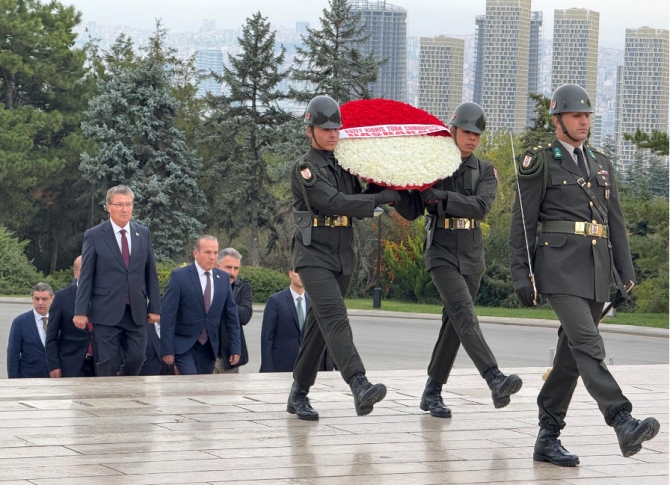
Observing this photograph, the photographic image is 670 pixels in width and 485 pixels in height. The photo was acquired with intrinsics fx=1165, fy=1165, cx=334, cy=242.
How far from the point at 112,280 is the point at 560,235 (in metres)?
4.01

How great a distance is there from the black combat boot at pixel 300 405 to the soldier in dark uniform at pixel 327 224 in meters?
0.01

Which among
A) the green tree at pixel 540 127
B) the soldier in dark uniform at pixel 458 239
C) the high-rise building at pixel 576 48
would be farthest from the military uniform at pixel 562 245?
the high-rise building at pixel 576 48

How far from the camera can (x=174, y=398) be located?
825 centimetres

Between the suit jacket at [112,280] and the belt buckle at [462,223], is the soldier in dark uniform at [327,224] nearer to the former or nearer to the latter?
the belt buckle at [462,223]

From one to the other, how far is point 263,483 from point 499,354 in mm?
18216

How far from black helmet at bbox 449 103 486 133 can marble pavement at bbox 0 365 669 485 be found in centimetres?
194

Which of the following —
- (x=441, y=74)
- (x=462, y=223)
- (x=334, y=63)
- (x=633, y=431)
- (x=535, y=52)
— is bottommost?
(x=633, y=431)

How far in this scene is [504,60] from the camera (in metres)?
124

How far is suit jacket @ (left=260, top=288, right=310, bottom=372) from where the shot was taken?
9.74 metres

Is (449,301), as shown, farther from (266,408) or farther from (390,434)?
(266,408)

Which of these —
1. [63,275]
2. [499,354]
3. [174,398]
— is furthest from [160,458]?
[63,275]

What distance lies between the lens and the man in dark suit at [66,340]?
951 centimetres

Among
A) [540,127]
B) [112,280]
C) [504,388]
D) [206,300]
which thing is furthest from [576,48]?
[504,388]

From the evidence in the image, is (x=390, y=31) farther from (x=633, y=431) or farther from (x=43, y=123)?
(x=633, y=431)
